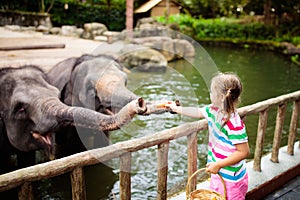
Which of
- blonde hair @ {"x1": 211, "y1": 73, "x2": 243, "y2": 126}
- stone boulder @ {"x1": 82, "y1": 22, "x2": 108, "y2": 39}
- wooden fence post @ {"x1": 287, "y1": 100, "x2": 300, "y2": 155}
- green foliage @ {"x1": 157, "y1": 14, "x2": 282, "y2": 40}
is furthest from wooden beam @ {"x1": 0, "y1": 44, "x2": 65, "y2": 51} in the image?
green foliage @ {"x1": 157, "y1": 14, "x2": 282, "y2": 40}

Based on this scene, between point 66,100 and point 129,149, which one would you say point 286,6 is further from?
point 129,149

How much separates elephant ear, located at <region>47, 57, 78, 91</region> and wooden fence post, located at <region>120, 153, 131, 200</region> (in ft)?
6.71

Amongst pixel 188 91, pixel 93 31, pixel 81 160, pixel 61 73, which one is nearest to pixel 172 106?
pixel 81 160

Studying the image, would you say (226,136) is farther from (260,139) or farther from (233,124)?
(260,139)

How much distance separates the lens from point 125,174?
90.4 inches

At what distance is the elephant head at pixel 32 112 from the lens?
3.16 m

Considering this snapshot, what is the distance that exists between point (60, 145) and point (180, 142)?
193cm

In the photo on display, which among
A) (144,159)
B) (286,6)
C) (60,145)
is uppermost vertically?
(286,6)

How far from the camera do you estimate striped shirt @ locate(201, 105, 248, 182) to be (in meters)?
2.11

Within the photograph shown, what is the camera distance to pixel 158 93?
874 centimetres

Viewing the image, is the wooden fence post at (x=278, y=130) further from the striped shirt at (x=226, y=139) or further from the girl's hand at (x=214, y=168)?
the girl's hand at (x=214, y=168)

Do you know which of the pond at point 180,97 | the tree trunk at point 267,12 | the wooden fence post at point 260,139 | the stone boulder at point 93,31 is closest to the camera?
the wooden fence post at point 260,139

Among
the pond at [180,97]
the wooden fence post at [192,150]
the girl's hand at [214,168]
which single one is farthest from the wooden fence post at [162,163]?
the pond at [180,97]

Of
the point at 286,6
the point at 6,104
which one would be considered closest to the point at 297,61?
the point at 286,6
